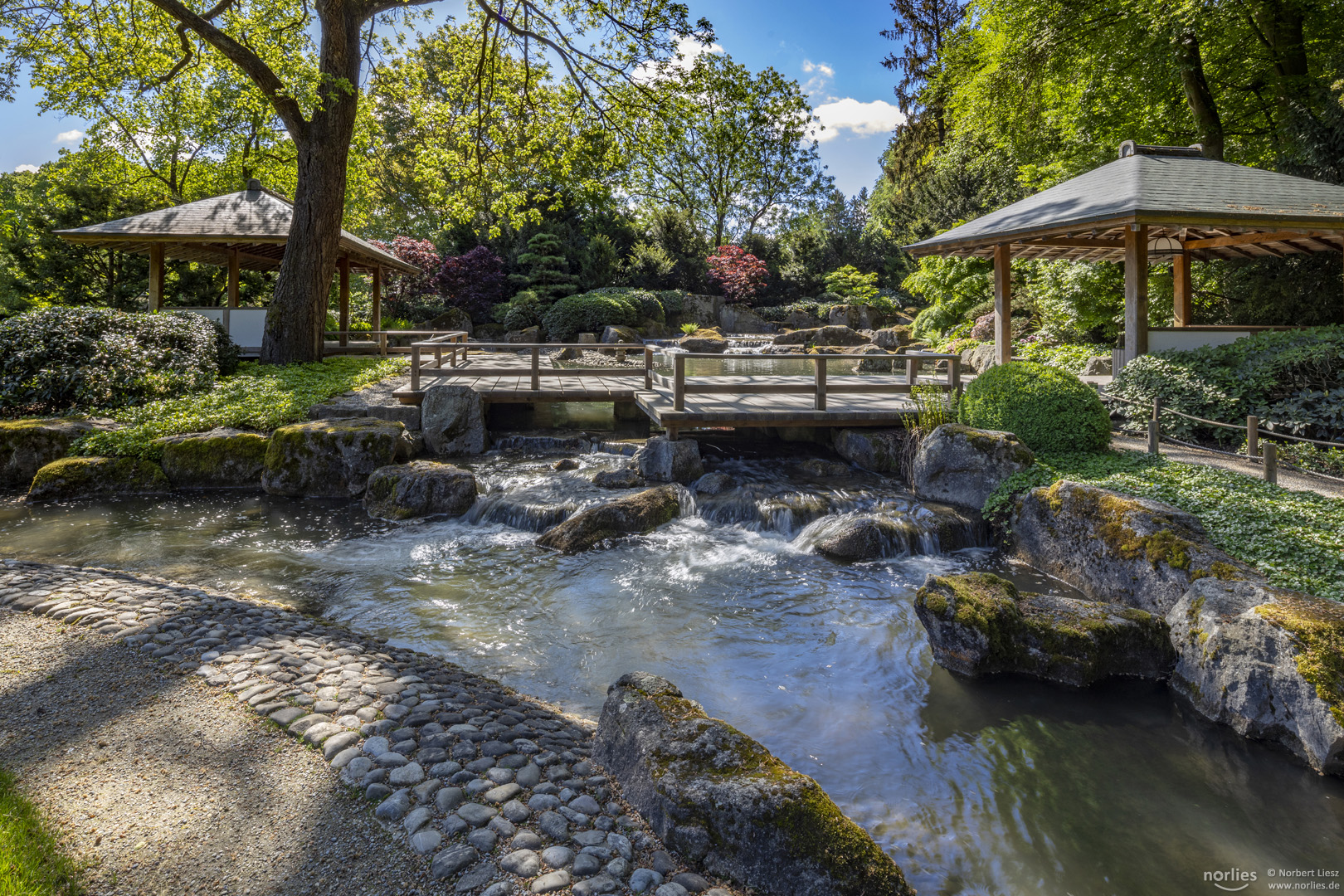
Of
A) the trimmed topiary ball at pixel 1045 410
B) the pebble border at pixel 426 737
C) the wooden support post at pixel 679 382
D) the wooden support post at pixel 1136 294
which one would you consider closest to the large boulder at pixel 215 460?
the pebble border at pixel 426 737

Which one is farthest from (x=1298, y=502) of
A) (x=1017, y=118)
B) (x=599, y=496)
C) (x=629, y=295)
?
(x=629, y=295)

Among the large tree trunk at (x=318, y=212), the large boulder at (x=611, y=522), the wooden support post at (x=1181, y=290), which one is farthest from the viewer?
the wooden support post at (x=1181, y=290)

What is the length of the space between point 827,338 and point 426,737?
23706mm

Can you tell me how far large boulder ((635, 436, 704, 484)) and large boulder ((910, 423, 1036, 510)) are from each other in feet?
10.1

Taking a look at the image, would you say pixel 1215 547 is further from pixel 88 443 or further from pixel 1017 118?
pixel 1017 118

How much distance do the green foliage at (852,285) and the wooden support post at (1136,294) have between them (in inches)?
839

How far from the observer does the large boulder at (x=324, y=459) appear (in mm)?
9648

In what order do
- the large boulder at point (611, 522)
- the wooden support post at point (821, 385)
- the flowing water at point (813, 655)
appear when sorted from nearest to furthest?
the flowing water at point (813, 655) → the large boulder at point (611, 522) → the wooden support post at point (821, 385)

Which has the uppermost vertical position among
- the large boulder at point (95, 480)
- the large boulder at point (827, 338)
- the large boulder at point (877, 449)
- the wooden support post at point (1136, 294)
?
the large boulder at point (827, 338)

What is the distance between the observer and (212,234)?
50.5 ft

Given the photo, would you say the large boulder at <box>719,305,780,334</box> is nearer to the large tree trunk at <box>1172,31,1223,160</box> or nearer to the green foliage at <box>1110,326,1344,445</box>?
the large tree trunk at <box>1172,31,1223,160</box>

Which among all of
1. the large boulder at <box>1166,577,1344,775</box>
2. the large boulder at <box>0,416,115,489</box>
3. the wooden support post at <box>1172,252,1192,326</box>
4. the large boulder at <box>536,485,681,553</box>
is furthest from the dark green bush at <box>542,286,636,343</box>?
the large boulder at <box>1166,577,1344,775</box>

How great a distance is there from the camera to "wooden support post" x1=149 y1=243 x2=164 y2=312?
1664 cm

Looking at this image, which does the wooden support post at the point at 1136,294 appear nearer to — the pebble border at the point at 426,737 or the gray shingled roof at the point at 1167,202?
the gray shingled roof at the point at 1167,202
